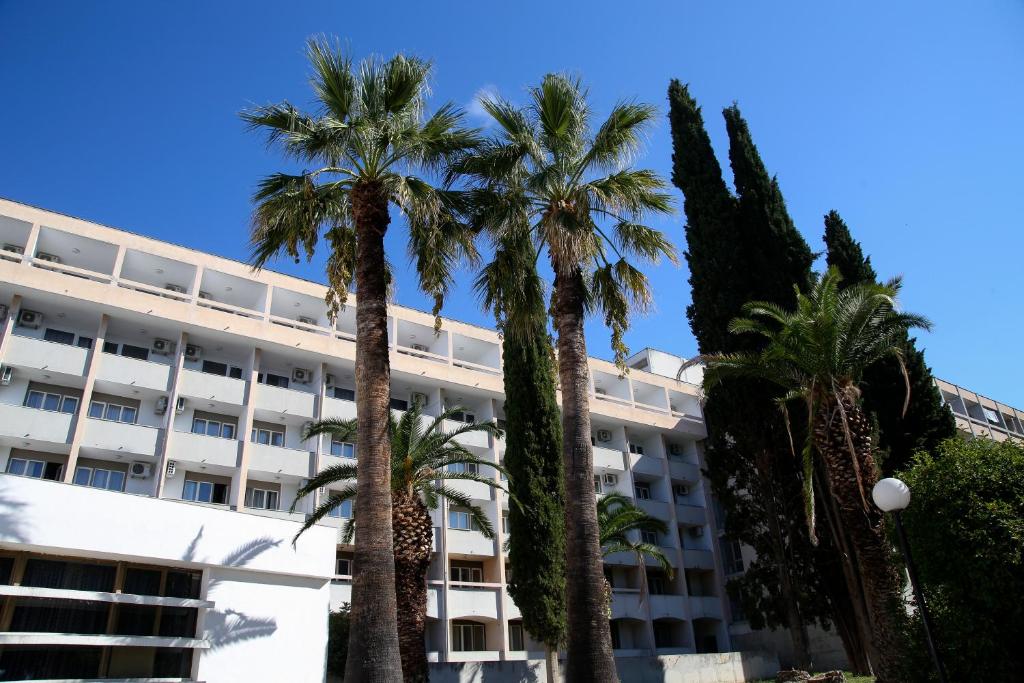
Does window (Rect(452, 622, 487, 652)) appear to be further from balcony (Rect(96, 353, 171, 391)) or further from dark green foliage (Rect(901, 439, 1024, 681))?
dark green foliage (Rect(901, 439, 1024, 681))

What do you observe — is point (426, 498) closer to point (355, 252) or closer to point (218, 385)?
point (355, 252)

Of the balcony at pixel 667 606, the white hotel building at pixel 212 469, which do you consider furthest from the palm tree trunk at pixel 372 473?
the balcony at pixel 667 606

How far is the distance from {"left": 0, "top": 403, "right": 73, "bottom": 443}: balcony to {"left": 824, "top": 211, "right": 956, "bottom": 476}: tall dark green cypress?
96.2ft

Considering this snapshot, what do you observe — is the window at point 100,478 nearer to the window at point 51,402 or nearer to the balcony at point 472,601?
the window at point 51,402

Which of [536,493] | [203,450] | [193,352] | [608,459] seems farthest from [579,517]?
[608,459]

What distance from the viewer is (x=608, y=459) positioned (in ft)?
139

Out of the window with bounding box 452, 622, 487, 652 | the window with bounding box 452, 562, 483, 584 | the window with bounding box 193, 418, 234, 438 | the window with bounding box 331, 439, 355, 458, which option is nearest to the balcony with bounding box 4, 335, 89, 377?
the window with bounding box 193, 418, 234, 438

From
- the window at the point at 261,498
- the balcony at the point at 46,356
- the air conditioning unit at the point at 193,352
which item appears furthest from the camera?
the air conditioning unit at the point at 193,352

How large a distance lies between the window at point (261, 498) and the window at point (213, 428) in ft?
8.40

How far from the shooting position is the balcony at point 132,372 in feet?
96.6

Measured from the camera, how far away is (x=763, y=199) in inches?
1335

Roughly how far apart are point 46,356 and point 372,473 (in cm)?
2140

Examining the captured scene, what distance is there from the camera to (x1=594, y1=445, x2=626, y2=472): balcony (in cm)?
4181

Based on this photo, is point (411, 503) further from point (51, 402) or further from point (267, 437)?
Result: point (51, 402)
